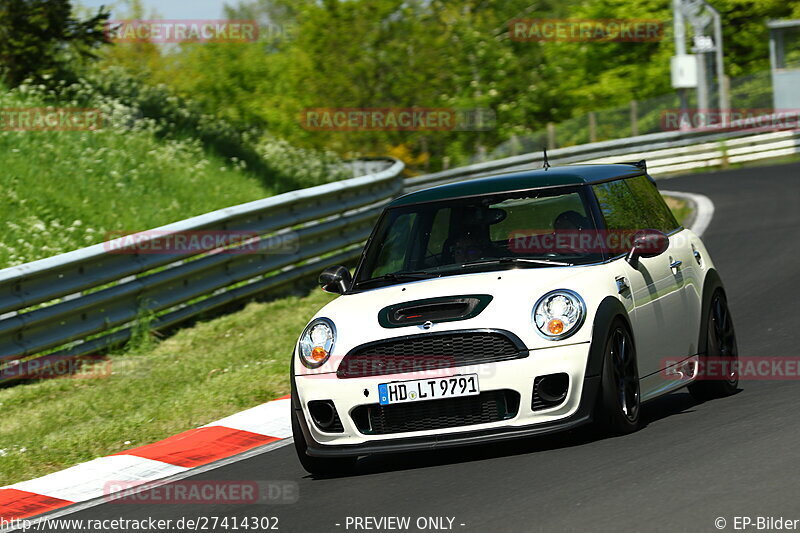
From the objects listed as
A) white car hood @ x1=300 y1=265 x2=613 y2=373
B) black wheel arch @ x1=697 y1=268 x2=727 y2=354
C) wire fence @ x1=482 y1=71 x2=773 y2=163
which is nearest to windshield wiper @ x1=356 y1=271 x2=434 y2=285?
white car hood @ x1=300 y1=265 x2=613 y2=373

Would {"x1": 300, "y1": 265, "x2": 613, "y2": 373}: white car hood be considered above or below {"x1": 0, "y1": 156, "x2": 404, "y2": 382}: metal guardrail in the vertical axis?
above

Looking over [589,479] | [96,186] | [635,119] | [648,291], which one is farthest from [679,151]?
[589,479]

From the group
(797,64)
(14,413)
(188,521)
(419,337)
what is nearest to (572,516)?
(419,337)

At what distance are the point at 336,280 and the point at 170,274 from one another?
4.93 meters

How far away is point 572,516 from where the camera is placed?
17.7 feet

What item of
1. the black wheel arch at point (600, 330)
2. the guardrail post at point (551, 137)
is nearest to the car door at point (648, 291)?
the black wheel arch at point (600, 330)

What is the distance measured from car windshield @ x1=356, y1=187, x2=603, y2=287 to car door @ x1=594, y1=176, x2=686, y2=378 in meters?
0.25

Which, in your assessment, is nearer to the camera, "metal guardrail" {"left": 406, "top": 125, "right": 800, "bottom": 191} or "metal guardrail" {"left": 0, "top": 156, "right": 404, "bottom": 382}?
"metal guardrail" {"left": 0, "top": 156, "right": 404, "bottom": 382}

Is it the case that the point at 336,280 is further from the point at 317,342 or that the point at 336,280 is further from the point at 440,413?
the point at 440,413

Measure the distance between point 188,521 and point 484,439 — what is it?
1.53 metres

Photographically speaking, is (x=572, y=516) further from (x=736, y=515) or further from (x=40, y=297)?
(x=40, y=297)

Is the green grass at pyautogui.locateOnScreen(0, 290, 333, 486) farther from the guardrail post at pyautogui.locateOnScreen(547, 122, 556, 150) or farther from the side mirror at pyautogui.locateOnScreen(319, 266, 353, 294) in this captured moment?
the guardrail post at pyautogui.locateOnScreen(547, 122, 556, 150)

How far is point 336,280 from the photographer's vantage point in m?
7.95

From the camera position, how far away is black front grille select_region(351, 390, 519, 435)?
22.0 feet
